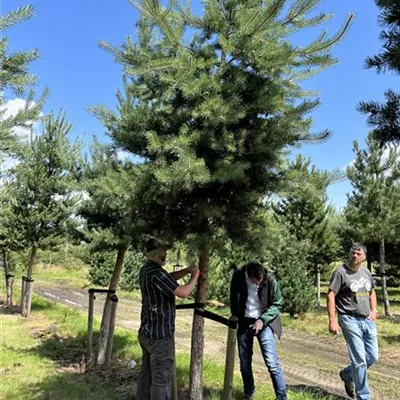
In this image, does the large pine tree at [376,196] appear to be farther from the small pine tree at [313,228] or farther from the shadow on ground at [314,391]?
the shadow on ground at [314,391]

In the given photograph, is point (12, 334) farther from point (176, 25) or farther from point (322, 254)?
point (322, 254)

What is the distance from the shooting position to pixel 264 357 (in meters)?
4.81

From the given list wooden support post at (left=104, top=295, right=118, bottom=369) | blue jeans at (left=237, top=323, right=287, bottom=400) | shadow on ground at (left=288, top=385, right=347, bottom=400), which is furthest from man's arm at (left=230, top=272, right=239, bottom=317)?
wooden support post at (left=104, top=295, right=118, bottom=369)

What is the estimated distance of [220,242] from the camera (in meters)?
4.34

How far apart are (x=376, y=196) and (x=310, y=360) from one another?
965cm

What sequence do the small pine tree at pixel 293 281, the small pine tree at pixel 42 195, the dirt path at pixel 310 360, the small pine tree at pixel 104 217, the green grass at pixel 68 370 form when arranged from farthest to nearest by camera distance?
1. the small pine tree at pixel 293 281
2. the small pine tree at pixel 42 195
3. the small pine tree at pixel 104 217
4. the dirt path at pixel 310 360
5. the green grass at pixel 68 370

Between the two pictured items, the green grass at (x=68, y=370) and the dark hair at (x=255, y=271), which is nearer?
the dark hair at (x=255, y=271)

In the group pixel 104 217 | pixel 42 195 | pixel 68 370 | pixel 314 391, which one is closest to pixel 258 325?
pixel 314 391

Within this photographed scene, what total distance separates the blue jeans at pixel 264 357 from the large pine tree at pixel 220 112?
651mm

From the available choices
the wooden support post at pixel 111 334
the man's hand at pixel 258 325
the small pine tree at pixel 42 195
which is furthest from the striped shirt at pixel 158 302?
the small pine tree at pixel 42 195

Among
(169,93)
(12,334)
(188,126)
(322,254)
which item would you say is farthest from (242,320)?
(322,254)

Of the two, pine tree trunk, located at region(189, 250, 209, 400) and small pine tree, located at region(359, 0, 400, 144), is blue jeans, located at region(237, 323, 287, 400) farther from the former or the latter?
small pine tree, located at region(359, 0, 400, 144)

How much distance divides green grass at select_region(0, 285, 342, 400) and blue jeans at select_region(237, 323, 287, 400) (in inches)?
10.5

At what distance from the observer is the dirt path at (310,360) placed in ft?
20.5
